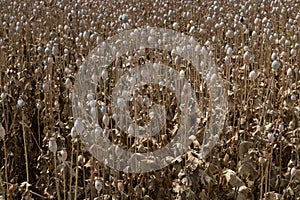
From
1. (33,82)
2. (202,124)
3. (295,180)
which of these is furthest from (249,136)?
(33,82)

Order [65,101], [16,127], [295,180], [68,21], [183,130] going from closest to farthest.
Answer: [295,180]
[183,130]
[16,127]
[65,101]
[68,21]

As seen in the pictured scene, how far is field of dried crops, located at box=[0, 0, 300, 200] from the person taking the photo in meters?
1.84

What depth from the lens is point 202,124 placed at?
7.72 feet

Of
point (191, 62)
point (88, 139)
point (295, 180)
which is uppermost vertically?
point (191, 62)

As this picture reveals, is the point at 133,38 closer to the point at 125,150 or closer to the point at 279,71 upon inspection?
the point at 279,71

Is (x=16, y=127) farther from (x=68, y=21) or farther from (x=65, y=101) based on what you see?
(x=68, y=21)

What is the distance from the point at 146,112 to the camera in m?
2.35

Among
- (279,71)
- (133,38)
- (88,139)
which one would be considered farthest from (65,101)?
(279,71)

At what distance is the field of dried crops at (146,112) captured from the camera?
1.84 m

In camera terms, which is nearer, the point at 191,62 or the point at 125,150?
the point at 125,150

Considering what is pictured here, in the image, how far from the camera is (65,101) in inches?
108

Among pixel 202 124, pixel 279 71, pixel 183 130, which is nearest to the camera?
pixel 183 130

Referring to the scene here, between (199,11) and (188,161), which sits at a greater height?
(199,11)

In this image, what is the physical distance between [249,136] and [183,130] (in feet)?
0.96
